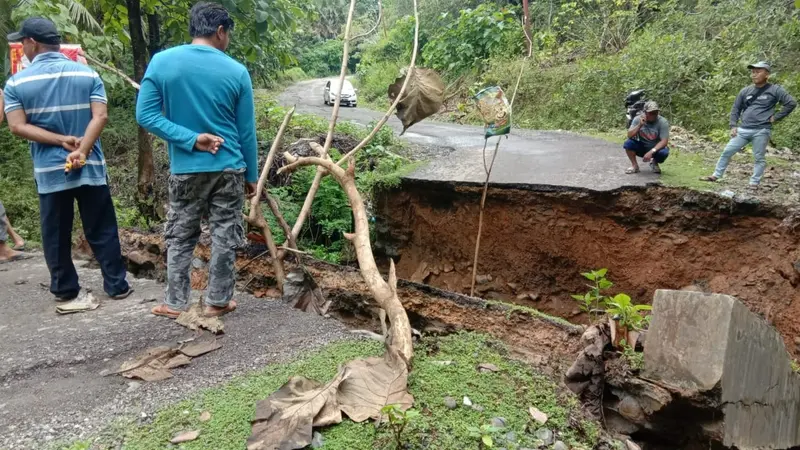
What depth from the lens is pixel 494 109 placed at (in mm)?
5133

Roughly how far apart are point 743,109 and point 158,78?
20.4 ft

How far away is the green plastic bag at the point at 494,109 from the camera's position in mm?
5113

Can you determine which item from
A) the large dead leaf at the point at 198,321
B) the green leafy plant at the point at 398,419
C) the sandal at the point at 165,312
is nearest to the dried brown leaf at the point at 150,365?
the large dead leaf at the point at 198,321

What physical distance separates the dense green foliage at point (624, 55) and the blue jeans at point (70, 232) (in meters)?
5.80

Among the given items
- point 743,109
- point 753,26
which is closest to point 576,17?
point 753,26

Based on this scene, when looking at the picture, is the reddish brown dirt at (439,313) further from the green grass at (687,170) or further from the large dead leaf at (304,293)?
the green grass at (687,170)

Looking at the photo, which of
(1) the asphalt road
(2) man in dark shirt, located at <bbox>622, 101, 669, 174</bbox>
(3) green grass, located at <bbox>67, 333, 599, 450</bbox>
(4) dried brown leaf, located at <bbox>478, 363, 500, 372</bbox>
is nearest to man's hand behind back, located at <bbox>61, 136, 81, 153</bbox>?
(3) green grass, located at <bbox>67, 333, 599, 450</bbox>

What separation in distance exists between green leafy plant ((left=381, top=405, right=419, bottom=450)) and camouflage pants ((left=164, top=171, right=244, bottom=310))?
1.78 metres

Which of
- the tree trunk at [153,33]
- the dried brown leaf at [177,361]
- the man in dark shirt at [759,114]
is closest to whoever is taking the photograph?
the dried brown leaf at [177,361]

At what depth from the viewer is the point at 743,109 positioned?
6160 millimetres

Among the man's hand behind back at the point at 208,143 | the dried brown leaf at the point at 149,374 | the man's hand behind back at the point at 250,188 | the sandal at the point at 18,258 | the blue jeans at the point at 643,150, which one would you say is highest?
the man's hand behind back at the point at 208,143

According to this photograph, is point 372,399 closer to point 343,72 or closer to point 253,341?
point 253,341

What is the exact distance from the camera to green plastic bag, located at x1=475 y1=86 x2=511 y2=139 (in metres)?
5.11

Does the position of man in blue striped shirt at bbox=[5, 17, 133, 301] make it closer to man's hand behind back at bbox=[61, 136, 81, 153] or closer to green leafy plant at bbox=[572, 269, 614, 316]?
man's hand behind back at bbox=[61, 136, 81, 153]
